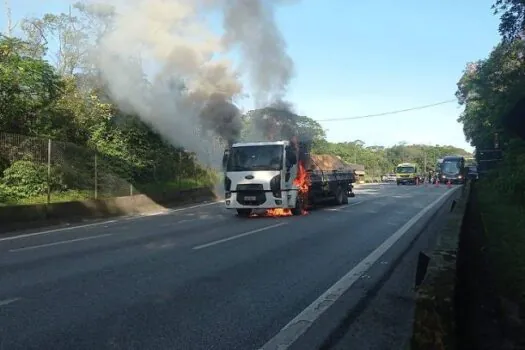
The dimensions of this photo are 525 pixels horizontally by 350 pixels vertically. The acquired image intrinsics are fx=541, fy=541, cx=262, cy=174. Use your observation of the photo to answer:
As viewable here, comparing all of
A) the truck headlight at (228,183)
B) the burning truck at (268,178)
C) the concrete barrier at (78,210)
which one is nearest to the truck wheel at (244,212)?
the burning truck at (268,178)

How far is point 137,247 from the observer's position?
10.1m

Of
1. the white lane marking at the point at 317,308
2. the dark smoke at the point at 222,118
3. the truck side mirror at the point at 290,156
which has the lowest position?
the white lane marking at the point at 317,308

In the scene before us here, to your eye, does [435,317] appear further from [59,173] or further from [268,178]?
[59,173]

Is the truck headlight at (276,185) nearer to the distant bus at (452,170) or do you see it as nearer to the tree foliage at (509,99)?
the tree foliage at (509,99)

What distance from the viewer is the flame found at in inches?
680

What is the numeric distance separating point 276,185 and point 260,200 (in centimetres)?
68

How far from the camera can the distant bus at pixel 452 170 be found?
172 feet

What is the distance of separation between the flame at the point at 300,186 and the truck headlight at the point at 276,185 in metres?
0.92

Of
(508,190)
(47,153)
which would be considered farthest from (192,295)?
(508,190)

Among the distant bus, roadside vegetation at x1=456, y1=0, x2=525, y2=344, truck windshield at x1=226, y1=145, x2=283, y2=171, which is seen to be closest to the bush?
truck windshield at x1=226, y1=145, x2=283, y2=171

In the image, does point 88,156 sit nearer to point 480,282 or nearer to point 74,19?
point 74,19

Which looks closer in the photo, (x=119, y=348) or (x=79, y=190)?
(x=119, y=348)

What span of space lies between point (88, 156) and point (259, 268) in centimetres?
1379

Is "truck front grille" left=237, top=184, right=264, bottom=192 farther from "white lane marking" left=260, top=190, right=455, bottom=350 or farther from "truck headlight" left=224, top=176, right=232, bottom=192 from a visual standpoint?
"white lane marking" left=260, top=190, right=455, bottom=350
